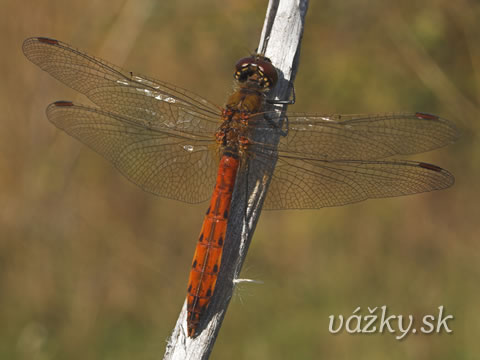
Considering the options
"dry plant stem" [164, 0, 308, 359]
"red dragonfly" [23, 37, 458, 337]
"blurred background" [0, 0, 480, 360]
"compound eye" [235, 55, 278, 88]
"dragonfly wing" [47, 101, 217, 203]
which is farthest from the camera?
"blurred background" [0, 0, 480, 360]

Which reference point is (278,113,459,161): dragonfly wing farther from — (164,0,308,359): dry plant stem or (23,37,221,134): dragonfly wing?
(23,37,221,134): dragonfly wing

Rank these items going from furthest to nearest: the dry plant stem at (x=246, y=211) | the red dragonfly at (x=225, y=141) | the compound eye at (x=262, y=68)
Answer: the red dragonfly at (x=225, y=141) → the compound eye at (x=262, y=68) → the dry plant stem at (x=246, y=211)

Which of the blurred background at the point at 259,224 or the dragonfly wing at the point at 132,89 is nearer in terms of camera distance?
the dragonfly wing at the point at 132,89

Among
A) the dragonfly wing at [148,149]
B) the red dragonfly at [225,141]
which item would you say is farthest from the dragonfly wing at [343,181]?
the dragonfly wing at [148,149]

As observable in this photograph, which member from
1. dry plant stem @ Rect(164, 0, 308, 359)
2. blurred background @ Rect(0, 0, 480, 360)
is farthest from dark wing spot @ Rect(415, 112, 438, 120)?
blurred background @ Rect(0, 0, 480, 360)

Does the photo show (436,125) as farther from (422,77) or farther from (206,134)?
(422,77)

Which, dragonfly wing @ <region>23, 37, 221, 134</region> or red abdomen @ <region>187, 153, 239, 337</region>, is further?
dragonfly wing @ <region>23, 37, 221, 134</region>

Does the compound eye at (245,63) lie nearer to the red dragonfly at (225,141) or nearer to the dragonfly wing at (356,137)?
the red dragonfly at (225,141)
